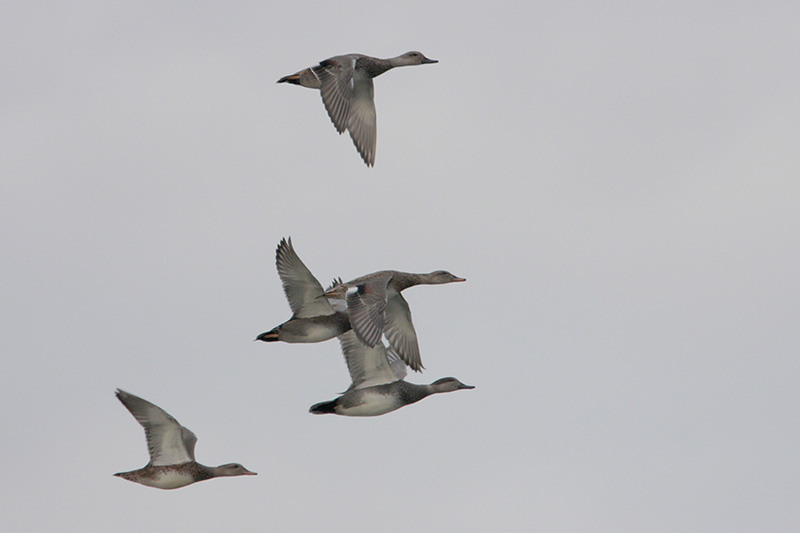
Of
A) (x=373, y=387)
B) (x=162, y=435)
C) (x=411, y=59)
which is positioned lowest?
(x=162, y=435)

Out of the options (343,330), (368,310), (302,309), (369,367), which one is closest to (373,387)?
(369,367)

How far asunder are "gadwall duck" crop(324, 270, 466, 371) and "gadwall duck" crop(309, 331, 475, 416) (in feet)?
1.21

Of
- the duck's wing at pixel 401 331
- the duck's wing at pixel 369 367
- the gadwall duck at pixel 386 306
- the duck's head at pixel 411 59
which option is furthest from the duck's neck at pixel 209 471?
the duck's head at pixel 411 59

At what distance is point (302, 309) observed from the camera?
75.6 ft

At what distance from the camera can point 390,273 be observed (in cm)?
2322

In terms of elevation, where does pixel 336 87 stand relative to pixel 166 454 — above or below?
above

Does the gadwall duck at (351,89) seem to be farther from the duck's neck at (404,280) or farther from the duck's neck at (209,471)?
the duck's neck at (209,471)

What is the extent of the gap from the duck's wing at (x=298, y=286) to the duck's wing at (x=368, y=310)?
125cm

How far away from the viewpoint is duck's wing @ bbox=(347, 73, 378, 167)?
76.0 feet

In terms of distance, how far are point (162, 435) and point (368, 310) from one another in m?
3.70

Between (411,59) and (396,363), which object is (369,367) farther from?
(411,59)

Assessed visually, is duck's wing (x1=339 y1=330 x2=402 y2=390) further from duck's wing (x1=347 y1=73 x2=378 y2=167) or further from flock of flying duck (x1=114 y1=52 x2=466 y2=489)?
duck's wing (x1=347 y1=73 x2=378 y2=167)

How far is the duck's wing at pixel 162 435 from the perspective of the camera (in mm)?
21312

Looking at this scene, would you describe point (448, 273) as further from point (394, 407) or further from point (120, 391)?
point (120, 391)
